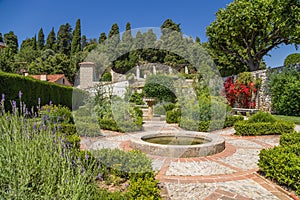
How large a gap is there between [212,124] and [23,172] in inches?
293

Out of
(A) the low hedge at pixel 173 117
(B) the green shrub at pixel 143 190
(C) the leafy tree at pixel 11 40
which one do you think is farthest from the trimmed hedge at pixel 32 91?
(C) the leafy tree at pixel 11 40

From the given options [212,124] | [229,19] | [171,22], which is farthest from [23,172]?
[171,22]

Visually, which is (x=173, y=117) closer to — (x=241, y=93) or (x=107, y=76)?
(x=241, y=93)

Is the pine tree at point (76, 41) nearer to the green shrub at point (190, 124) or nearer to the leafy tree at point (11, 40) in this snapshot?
the leafy tree at point (11, 40)

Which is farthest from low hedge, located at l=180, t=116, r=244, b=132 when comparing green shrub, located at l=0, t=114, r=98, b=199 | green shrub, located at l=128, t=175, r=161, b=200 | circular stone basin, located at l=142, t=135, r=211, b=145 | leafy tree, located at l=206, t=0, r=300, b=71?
leafy tree, located at l=206, t=0, r=300, b=71

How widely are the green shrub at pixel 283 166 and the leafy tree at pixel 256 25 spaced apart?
1129 cm

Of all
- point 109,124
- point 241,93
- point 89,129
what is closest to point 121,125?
point 109,124

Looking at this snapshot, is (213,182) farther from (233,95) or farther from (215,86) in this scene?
(215,86)

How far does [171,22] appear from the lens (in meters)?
19.5

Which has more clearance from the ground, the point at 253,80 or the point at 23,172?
the point at 253,80

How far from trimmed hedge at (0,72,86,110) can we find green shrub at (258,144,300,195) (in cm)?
843

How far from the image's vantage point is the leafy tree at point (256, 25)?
12.3 metres

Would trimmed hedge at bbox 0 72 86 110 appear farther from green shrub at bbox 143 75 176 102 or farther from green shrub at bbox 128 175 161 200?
green shrub at bbox 128 175 161 200

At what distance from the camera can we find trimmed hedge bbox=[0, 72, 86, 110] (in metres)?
8.87
